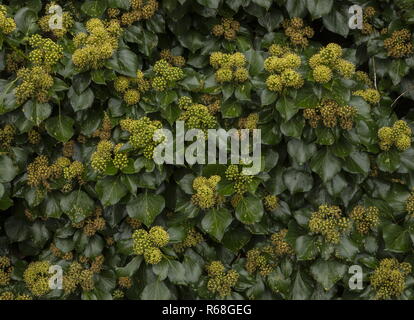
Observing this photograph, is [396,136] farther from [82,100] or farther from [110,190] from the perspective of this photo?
[82,100]

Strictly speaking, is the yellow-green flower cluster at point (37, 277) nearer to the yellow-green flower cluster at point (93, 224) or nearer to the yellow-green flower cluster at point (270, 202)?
the yellow-green flower cluster at point (93, 224)

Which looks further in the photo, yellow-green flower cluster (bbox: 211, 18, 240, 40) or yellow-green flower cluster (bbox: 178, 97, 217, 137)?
yellow-green flower cluster (bbox: 211, 18, 240, 40)

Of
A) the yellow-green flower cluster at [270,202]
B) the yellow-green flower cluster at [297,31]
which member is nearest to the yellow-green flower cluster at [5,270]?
the yellow-green flower cluster at [270,202]

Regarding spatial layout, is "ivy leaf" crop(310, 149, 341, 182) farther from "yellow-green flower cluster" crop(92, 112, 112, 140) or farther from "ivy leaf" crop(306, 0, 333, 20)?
"yellow-green flower cluster" crop(92, 112, 112, 140)

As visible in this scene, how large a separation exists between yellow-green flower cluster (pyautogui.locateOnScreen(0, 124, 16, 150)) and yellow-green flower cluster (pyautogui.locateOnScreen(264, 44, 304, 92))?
1.39 meters

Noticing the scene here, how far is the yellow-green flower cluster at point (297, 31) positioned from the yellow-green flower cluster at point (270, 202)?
879 millimetres

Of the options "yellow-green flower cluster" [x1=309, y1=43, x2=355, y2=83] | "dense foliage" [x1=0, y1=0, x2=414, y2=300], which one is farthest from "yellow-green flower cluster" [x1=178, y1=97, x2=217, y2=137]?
"yellow-green flower cluster" [x1=309, y1=43, x2=355, y2=83]

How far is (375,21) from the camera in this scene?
299 cm

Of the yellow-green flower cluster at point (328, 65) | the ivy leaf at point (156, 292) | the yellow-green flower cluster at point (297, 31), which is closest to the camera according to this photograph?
the yellow-green flower cluster at point (328, 65)

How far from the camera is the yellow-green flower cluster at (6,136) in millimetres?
2793

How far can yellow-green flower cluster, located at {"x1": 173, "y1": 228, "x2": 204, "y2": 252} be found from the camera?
2.76 meters

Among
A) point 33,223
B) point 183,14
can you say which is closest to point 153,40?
point 183,14

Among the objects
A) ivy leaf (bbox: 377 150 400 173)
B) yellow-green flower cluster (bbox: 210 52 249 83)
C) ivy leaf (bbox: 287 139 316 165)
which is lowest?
ivy leaf (bbox: 377 150 400 173)

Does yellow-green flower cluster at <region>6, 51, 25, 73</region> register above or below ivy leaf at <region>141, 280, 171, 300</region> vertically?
above
